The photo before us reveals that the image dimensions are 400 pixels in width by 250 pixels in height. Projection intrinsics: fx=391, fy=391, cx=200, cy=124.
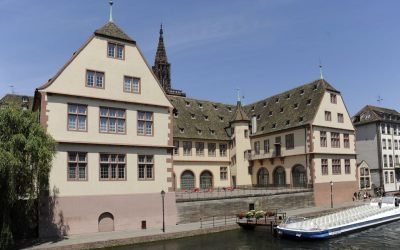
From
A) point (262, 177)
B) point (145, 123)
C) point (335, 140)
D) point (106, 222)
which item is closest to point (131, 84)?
point (145, 123)

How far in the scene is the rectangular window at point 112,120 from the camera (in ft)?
101

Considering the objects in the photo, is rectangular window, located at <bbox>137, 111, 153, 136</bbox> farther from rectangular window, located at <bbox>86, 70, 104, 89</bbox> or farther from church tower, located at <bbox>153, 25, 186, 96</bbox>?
church tower, located at <bbox>153, 25, 186, 96</bbox>

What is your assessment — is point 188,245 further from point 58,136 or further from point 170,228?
point 58,136

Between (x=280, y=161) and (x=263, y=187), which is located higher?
(x=280, y=161)

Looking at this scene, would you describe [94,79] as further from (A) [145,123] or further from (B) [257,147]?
(B) [257,147]

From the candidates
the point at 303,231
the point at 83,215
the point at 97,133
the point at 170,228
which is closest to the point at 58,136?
the point at 97,133

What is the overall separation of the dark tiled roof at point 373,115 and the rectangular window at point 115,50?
46417 mm

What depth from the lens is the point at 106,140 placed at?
30.5 meters

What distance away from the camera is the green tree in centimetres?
2275

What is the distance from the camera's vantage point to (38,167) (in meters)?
24.2

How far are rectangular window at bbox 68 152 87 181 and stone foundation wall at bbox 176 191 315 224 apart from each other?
29.4 ft

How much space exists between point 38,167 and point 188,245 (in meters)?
11.1

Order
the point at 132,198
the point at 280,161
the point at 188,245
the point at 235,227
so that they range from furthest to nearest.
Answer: the point at 280,161
the point at 235,227
the point at 132,198
the point at 188,245

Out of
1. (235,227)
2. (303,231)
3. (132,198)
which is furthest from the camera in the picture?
(235,227)
